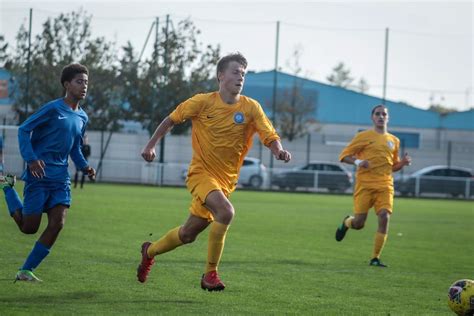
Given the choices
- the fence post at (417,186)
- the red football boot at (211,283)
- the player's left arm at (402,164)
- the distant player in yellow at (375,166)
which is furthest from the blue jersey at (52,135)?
the fence post at (417,186)

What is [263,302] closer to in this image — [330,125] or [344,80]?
[330,125]

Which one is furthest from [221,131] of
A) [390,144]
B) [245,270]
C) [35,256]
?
[390,144]

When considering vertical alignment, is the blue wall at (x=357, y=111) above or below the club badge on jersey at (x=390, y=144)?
above

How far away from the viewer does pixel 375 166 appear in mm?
13781

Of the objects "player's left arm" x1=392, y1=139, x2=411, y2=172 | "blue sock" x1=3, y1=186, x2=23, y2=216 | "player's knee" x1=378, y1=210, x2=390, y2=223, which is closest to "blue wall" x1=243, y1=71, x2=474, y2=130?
"player's left arm" x1=392, y1=139, x2=411, y2=172

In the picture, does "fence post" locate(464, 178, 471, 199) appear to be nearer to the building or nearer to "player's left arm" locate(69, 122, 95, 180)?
the building

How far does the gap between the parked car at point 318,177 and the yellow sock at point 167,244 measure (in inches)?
1241

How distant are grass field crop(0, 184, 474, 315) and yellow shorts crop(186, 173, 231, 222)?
0.72 meters

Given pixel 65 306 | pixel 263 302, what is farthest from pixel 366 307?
pixel 65 306

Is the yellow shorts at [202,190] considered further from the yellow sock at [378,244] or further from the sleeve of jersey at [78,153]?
the yellow sock at [378,244]

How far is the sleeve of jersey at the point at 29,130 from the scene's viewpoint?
8875 mm

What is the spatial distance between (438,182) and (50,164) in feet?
111

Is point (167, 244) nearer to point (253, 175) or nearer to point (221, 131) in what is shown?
point (221, 131)

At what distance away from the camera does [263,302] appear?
8.52 meters
